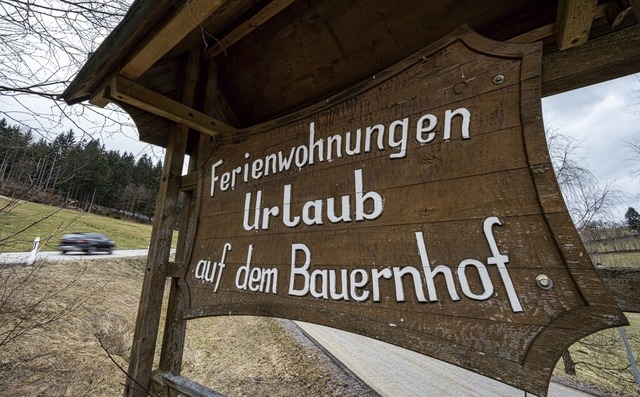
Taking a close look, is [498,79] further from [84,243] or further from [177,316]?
[84,243]

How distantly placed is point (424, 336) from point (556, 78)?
962mm

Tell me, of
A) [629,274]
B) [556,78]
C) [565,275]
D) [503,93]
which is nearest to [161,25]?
[503,93]

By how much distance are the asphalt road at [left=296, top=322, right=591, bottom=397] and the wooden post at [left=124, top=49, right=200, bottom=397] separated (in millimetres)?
4033

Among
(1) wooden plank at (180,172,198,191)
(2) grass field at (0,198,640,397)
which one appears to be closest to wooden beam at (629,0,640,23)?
(1) wooden plank at (180,172,198,191)

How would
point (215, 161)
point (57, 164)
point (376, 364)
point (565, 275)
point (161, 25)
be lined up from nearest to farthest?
point (565, 275)
point (161, 25)
point (215, 161)
point (57, 164)
point (376, 364)

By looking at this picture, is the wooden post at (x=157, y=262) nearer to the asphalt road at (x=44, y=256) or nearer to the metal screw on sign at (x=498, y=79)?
the metal screw on sign at (x=498, y=79)

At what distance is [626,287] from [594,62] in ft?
2.26

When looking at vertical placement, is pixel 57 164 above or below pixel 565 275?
above

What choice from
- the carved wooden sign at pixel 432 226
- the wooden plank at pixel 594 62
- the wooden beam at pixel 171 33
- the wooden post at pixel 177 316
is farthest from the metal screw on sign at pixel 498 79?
the wooden post at pixel 177 316

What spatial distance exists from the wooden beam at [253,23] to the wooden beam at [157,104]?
0.52m

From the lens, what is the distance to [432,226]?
38.0 inches

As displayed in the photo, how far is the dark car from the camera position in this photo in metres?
12.9

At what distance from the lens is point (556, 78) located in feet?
3.14

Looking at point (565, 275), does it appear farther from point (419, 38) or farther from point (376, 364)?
point (376, 364)
